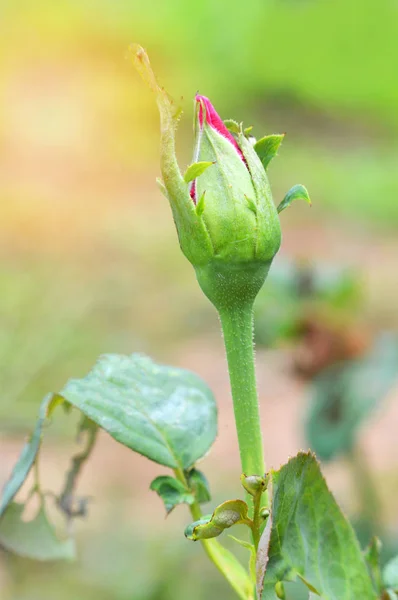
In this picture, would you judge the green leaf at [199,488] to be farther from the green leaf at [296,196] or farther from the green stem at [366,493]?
the green stem at [366,493]

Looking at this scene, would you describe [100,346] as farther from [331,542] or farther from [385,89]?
[385,89]

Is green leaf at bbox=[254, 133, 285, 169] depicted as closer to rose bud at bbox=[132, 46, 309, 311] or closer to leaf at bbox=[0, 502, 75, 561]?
rose bud at bbox=[132, 46, 309, 311]

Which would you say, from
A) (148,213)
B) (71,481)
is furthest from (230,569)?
(148,213)

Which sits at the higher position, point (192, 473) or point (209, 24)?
point (209, 24)

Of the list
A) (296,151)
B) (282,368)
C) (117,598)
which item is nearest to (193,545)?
(117,598)

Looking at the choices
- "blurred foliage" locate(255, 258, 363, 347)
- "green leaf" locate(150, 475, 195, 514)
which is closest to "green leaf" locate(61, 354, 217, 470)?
"green leaf" locate(150, 475, 195, 514)

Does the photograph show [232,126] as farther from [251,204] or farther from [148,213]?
[148,213]
